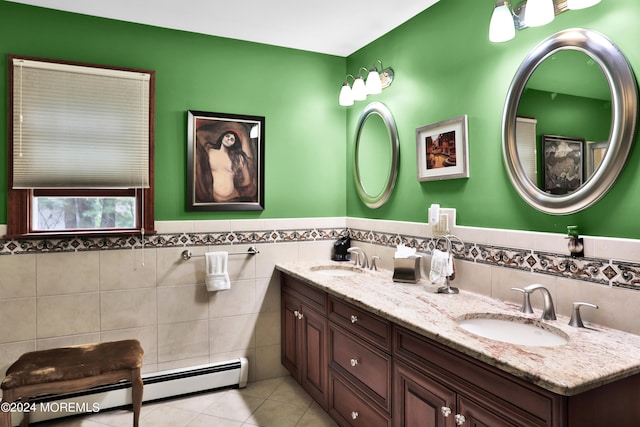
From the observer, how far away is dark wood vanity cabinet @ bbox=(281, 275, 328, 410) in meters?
2.54

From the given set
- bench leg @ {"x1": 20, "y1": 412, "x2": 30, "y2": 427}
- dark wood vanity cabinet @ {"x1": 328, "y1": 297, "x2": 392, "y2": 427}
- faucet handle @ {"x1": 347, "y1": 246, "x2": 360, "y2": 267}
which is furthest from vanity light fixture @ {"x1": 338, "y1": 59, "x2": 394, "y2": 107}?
bench leg @ {"x1": 20, "y1": 412, "x2": 30, "y2": 427}

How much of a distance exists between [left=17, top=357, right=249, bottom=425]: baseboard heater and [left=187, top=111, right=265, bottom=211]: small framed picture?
1164 mm

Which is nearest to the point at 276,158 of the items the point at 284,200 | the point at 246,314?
the point at 284,200

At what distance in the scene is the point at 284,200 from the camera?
3248 millimetres

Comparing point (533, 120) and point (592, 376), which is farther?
point (533, 120)

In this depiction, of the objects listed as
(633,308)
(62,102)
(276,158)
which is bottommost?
(633,308)

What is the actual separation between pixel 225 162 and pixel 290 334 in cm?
137

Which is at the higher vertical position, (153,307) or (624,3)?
(624,3)

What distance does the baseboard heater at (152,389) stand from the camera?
8.41ft

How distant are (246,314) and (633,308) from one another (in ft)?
7.89

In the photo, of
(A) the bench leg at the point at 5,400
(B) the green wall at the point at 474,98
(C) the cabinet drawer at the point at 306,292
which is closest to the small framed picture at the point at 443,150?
(B) the green wall at the point at 474,98

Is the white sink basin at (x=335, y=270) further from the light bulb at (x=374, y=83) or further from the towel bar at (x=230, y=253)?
the light bulb at (x=374, y=83)

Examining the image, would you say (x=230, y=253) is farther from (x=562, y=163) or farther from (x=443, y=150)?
(x=562, y=163)

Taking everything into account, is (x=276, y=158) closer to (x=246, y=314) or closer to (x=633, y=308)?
(x=246, y=314)
